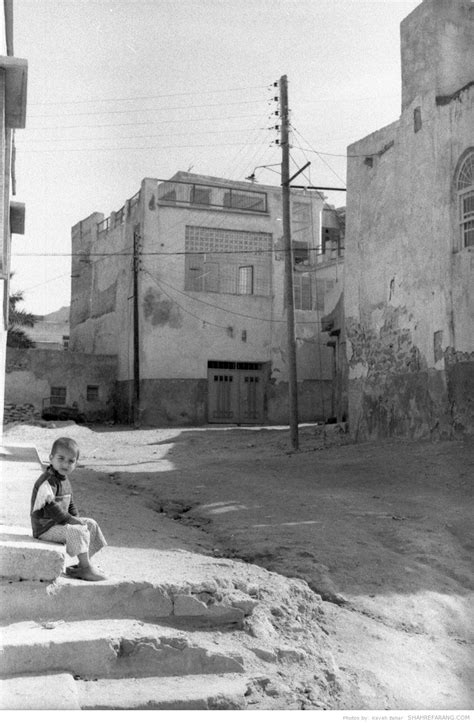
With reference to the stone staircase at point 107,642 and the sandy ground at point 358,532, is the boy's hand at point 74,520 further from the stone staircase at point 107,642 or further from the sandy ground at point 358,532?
the sandy ground at point 358,532

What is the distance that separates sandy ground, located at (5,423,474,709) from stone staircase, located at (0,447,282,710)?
27.9 inches

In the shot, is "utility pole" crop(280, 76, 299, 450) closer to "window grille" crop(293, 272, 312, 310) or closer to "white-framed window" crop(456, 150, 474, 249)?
"white-framed window" crop(456, 150, 474, 249)

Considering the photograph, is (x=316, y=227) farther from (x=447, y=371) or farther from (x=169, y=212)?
(x=447, y=371)

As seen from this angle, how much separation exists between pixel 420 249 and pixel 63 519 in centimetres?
1122

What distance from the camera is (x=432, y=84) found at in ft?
46.8

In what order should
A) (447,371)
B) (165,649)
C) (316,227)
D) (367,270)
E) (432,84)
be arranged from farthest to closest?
(316,227)
(367,270)
(432,84)
(447,371)
(165,649)

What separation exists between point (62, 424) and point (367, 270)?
11.4 m

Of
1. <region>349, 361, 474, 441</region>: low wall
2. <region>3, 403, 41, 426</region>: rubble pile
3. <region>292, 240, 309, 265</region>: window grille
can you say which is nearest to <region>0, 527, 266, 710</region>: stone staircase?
<region>349, 361, 474, 441</region>: low wall

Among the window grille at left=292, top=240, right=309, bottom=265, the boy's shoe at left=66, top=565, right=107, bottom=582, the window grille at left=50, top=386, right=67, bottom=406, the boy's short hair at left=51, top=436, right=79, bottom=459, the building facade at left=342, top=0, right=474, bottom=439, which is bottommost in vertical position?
the boy's shoe at left=66, top=565, right=107, bottom=582

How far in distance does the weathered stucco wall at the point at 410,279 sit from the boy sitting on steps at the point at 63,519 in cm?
948

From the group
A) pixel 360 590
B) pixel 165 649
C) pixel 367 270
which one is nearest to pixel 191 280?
pixel 367 270

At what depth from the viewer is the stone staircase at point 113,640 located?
11.8 feet

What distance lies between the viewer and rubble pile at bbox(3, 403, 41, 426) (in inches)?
981

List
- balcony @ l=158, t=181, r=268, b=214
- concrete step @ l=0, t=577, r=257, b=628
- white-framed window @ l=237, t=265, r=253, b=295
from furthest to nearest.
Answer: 1. balcony @ l=158, t=181, r=268, b=214
2. white-framed window @ l=237, t=265, r=253, b=295
3. concrete step @ l=0, t=577, r=257, b=628
